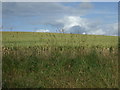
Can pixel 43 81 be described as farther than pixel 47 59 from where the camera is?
No

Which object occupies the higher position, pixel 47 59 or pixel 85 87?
pixel 47 59

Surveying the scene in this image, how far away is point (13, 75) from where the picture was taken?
517 cm

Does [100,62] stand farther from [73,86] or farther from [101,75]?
[73,86]

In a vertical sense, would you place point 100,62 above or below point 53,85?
above

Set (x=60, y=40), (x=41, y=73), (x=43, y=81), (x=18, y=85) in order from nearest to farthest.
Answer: (x=18, y=85), (x=43, y=81), (x=41, y=73), (x=60, y=40)

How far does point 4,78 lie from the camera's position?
16.4ft

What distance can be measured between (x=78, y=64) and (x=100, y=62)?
688 millimetres

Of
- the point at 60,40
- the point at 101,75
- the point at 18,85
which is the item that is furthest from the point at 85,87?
the point at 60,40

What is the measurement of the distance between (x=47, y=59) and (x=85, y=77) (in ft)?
4.67

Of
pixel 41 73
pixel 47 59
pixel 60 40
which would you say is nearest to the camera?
pixel 41 73

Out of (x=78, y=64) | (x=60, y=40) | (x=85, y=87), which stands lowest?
(x=85, y=87)

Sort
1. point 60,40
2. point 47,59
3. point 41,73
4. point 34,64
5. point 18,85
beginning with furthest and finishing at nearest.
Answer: point 60,40, point 47,59, point 34,64, point 41,73, point 18,85

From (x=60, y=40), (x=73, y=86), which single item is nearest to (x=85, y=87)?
(x=73, y=86)

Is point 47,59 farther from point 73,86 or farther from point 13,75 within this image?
point 73,86
